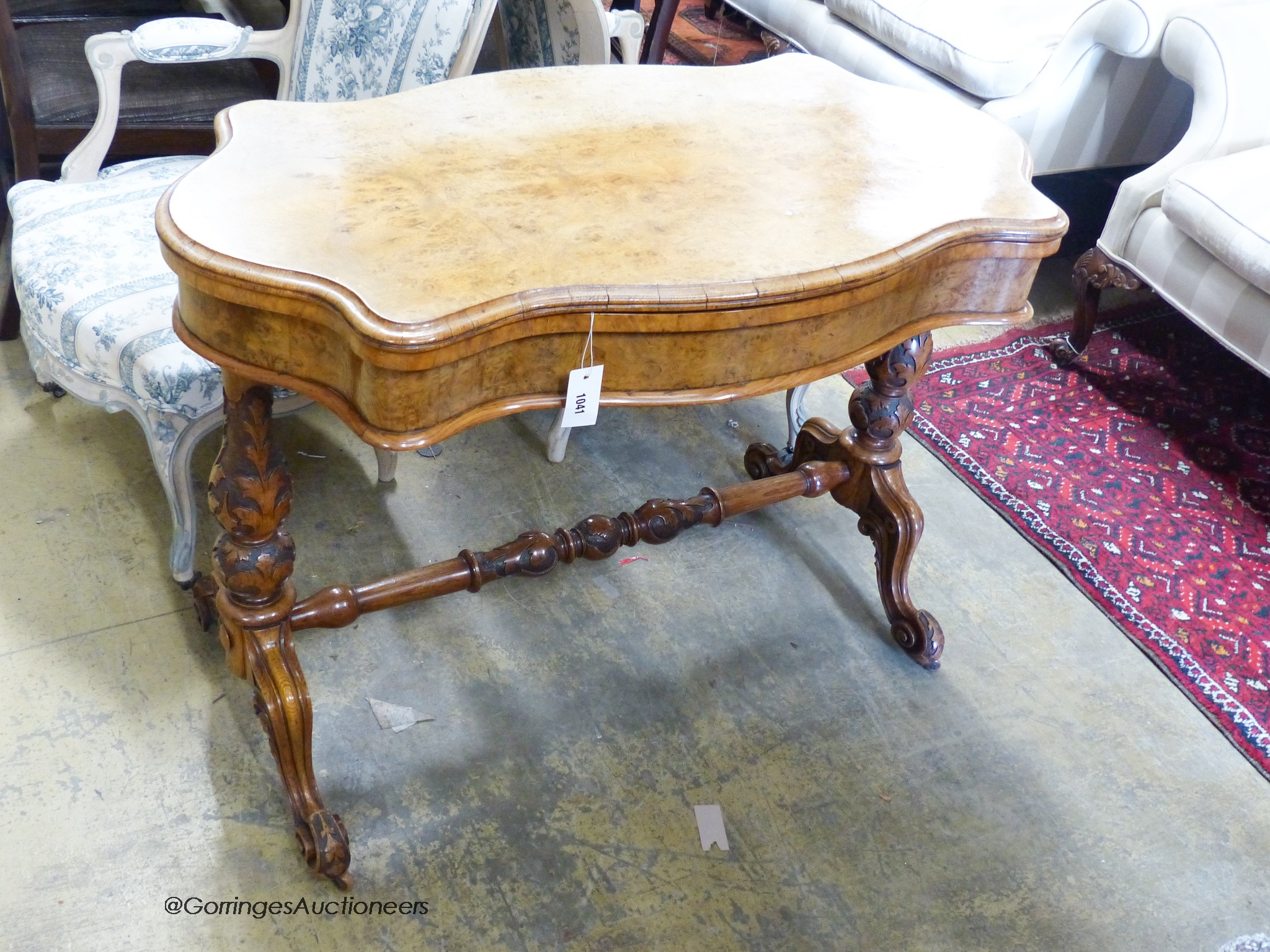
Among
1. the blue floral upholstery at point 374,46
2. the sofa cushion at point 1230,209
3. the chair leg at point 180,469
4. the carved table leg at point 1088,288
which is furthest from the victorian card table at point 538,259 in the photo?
the carved table leg at point 1088,288

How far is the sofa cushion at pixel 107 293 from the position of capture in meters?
1.58

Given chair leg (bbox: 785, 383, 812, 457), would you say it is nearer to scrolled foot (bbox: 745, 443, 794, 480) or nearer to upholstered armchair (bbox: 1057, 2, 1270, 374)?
scrolled foot (bbox: 745, 443, 794, 480)

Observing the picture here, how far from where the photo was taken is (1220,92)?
254 centimetres

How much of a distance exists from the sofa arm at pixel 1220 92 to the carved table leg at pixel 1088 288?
0.11 m

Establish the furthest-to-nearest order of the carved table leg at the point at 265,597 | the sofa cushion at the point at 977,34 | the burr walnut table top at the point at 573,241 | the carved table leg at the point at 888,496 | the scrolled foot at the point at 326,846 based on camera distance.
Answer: the sofa cushion at the point at 977,34 < the carved table leg at the point at 888,496 < the scrolled foot at the point at 326,846 < the carved table leg at the point at 265,597 < the burr walnut table top at the point at 573,241

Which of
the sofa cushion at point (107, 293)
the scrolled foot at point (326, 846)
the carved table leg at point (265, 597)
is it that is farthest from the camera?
the sofa cushion at point (107, 293)

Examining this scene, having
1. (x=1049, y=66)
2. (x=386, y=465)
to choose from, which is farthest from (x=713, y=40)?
(x=386, y=465)

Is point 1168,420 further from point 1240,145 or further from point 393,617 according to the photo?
point 393,617

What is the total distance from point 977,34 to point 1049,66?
236mm

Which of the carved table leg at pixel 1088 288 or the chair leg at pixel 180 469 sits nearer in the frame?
the chair leg at pixel 180 469

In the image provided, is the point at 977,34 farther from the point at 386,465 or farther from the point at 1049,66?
the point at 386,465

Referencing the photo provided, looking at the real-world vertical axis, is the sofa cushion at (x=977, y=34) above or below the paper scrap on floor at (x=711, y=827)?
above

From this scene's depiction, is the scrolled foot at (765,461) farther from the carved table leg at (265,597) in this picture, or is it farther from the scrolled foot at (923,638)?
the carved table leg at (265,597)

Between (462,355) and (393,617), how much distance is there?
0.92m
